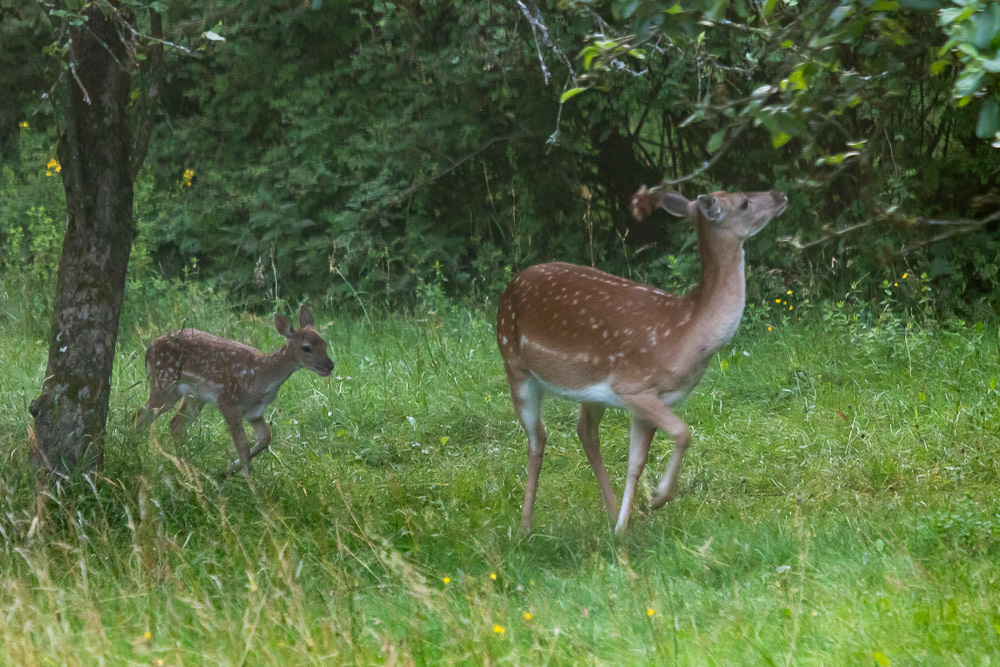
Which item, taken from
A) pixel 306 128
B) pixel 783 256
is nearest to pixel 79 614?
pixel 783 256

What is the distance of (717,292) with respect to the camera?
16.7ft

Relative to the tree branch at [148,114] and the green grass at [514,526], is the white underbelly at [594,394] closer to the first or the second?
the green grass at [514,526]

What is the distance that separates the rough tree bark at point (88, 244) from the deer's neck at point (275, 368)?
1.55 meters

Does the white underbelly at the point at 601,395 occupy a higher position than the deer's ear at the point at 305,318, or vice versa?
the white underbelly at the point at 601,395

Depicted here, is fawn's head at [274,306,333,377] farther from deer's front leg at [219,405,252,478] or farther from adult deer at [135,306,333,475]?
deer's front leg at [219,405,252,478]

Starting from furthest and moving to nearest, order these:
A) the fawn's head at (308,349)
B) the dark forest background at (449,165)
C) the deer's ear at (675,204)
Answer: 1. the dark forest background at (449,165)
2. the fawn's head at (308,349)
3. the deer's ear at (675,204)

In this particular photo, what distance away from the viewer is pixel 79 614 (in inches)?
157

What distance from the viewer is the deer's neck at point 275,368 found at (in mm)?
6887

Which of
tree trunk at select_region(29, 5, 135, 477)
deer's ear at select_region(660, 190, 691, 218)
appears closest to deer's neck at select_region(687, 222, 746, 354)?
deer's ear at select_region(660, 190, 691, 218)

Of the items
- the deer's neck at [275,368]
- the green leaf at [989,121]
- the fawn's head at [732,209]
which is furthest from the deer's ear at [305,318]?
the green leaf at [989,121]

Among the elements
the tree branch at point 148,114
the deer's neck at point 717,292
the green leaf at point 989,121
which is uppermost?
the green leaf at point 989,121

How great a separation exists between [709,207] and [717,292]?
355mm

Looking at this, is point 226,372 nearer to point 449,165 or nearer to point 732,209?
point 732,209

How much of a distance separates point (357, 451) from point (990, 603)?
12.5ft
